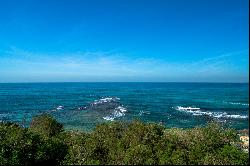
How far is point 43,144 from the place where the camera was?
25.8 m

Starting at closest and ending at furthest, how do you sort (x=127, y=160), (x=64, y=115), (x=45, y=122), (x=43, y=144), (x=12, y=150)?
(x=127, y=160)
(x=12, y=150)
(x=43, y=144)
(x=45, y=122)
(x=64, y=115)

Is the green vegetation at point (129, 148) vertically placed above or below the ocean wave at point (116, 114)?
above

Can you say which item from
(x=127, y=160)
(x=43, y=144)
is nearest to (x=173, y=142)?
(x=127, y=160)

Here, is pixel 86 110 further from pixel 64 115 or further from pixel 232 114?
pixel 232 114

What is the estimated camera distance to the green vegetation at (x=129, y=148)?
68.4 ft

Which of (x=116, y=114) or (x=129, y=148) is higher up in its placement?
(x=129, y=148)

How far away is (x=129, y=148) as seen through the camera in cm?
2261

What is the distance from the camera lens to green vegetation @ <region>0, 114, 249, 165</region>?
2086cm

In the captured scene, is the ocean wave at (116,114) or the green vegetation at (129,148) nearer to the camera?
the green vegetation at (129,148)

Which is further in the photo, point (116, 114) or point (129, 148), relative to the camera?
point (116, 114)

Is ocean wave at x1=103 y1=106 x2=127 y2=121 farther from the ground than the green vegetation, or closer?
closer

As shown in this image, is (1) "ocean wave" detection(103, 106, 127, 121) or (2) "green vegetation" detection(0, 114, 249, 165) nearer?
(2) "green vegetation" detection(0, 114, 249, 165)

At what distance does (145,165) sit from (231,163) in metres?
5.17

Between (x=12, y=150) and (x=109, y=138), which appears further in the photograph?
(x=109, y=138)
